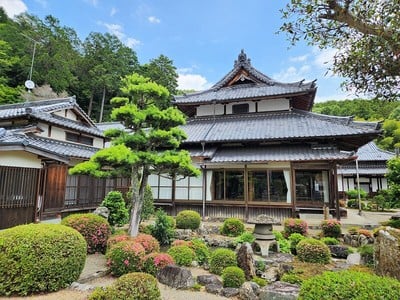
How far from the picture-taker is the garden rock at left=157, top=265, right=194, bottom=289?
531 centimetres

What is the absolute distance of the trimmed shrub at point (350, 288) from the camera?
2.91 metres

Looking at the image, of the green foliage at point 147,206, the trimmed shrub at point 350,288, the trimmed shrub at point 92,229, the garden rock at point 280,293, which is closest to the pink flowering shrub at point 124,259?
the trimmed shrub at point 92,229

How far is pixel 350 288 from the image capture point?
2.98 meters

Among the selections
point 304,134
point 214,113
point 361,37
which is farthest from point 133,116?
point 214,113

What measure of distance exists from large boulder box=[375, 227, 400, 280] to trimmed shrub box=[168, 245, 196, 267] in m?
4.37

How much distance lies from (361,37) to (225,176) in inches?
381

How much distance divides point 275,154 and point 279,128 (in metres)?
2.02

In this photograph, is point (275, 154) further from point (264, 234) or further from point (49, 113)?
point (49, 113)

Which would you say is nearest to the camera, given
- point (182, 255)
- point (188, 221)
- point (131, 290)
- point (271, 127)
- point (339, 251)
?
point (131, 290)

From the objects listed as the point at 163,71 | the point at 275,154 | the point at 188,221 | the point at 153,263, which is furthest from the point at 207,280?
the point at 163,71

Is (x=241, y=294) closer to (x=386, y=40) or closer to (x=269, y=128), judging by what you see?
(x=386, y=40)

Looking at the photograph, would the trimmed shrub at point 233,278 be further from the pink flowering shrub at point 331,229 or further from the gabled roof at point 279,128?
the gabled roof at point 279,128

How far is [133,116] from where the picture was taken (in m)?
7.29

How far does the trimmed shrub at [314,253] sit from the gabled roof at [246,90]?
31.5ft
